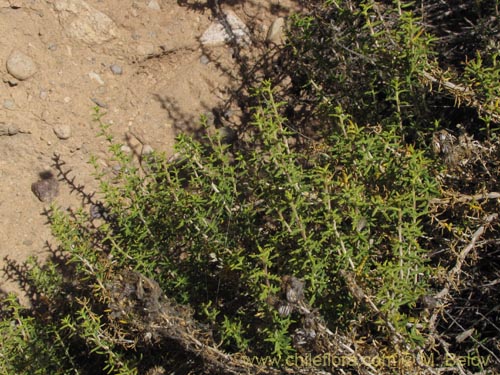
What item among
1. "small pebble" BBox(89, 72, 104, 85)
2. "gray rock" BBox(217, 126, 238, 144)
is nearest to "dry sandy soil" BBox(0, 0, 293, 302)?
"small pebble" BBox(89, 72, 104, 85)

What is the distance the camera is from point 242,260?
10.2 ft

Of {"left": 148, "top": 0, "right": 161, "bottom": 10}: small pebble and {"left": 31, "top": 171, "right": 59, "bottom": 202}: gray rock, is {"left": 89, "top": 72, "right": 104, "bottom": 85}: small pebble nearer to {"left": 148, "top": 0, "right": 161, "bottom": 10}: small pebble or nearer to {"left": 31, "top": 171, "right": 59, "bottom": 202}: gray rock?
{"left": 148, "top": 0, "right": 161, "bottom": 10}: small pebble

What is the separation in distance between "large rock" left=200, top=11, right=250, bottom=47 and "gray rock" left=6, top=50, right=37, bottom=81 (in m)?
1.31

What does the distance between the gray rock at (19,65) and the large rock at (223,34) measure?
1.31 meters

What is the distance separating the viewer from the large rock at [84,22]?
15.1ft

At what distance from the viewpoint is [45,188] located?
4230 millimetres

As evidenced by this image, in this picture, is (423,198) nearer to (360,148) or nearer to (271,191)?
(360,148)

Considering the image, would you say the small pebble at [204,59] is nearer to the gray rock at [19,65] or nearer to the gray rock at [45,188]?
the gray rock at [19,65]

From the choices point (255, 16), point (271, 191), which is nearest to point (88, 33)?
point (255, 16)

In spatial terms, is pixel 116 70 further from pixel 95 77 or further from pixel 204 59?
pixel 204 59

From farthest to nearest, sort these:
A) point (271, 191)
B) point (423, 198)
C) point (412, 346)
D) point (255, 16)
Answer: point (255, 16), point (271, 191), point (423, 198), point (412, 346)

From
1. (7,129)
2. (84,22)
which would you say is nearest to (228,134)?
(84,22)

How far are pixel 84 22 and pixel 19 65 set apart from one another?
616 millimetres

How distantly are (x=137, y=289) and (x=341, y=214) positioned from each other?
115 cm
